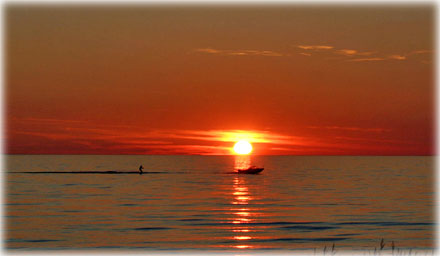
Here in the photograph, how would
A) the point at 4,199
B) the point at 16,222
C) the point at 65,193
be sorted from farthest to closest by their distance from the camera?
the point at 65,193 < the point at 4,199 < the point at 16,222

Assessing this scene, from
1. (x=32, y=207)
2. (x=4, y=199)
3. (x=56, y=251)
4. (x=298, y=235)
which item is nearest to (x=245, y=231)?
(x=298, y=235)

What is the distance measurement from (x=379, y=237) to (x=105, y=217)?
2177cm

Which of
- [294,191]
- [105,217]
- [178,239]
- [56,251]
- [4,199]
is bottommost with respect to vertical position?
[56,251]

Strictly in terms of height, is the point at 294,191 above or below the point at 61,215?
above

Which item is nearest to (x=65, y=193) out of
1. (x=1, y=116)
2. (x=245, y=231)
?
(x=245, y=231)

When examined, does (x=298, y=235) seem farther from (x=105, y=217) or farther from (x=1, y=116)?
(x=1, y=116)

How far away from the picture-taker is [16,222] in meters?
45.2

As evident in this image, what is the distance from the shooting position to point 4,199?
63531mm

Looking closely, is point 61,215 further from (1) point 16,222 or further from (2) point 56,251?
(2) point 56,251

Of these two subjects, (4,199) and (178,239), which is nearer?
(178,239)

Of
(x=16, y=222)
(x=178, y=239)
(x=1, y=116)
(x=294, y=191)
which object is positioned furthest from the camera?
(x=294, y=191)

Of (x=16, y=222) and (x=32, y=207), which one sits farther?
(x=32, y=207)

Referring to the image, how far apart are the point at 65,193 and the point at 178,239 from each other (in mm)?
37150

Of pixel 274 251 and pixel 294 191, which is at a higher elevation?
pixel 294 191
